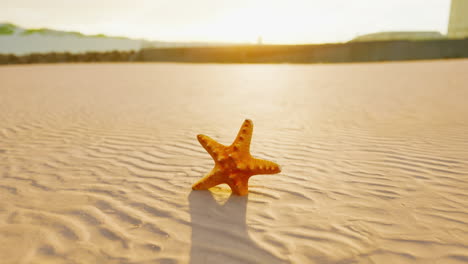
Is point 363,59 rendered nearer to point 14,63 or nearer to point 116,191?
point 116,191

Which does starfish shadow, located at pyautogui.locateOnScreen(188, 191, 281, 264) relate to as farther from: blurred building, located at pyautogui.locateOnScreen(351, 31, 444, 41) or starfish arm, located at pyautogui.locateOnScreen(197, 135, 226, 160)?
blurred building, located at pyautogui.locateOnScreen(351, 31, 444, 41)

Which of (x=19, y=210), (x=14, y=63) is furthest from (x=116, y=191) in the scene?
(x=14, y=63)

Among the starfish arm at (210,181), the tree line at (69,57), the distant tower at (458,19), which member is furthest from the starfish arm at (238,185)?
the distant tower at (458,19)

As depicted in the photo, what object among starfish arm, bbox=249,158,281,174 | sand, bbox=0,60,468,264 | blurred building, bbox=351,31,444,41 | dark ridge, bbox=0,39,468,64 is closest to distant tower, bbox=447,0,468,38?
blurred building, bbox=351,31,444,41

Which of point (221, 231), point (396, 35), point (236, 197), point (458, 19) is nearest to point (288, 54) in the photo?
point (458, 19)

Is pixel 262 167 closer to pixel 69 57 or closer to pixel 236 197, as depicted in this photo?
pixel 236 197

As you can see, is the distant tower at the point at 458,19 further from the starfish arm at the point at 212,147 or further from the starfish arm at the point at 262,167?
the starfish arm at the point at 212,147
